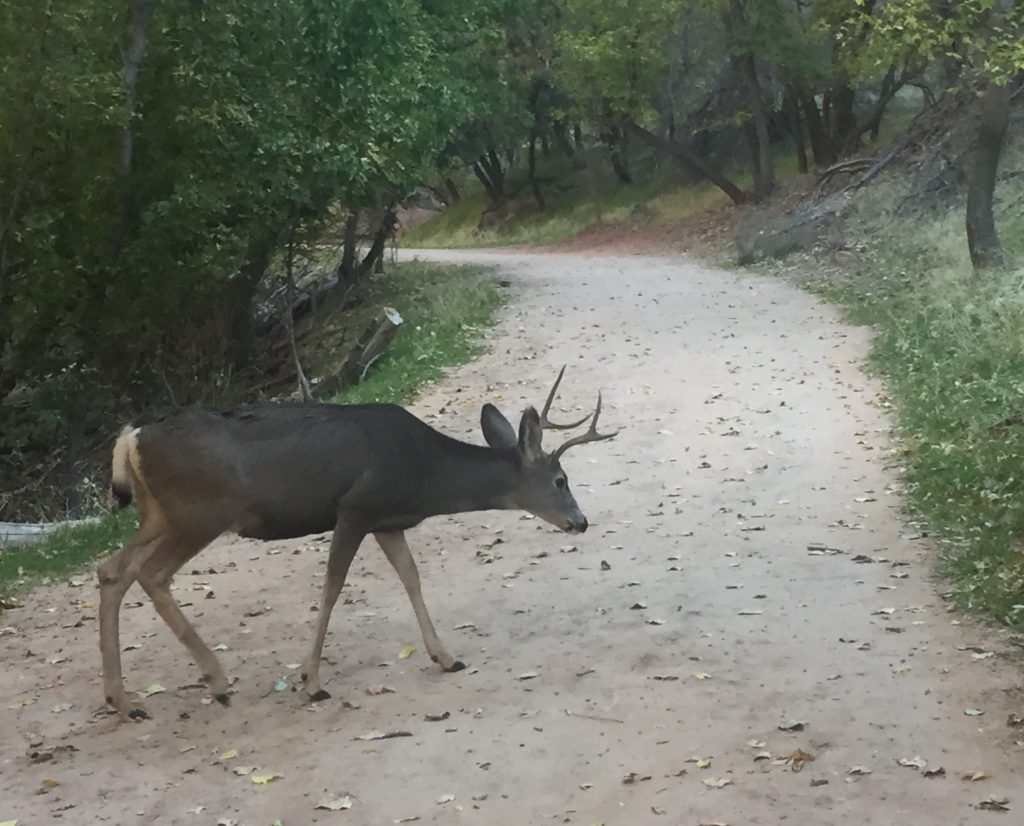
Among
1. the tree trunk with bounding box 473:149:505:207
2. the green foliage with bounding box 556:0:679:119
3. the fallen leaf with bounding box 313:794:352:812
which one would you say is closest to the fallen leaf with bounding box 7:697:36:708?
the fallen leaf with bounding box 313:794:352:812

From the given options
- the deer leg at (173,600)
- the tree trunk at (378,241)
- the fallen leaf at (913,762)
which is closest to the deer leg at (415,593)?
the deer leg at (173,600)

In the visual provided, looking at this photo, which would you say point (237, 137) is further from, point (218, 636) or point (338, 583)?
point (338, 583)

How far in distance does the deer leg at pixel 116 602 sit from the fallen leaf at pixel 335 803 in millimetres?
1546

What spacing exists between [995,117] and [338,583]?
45.8ft

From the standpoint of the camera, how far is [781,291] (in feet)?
69.4

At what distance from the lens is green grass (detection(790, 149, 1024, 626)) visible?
26.5ft

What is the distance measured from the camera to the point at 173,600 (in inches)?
271

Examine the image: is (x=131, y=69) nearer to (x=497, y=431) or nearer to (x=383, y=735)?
(x=497, y=431)

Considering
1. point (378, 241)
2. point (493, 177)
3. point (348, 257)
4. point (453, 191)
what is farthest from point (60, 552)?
point (453, 191)

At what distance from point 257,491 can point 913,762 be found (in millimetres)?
3358

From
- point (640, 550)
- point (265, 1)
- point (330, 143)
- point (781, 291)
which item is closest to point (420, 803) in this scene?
point (640, 550)

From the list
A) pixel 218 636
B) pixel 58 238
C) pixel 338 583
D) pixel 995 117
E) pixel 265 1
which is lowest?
pixel 218 636

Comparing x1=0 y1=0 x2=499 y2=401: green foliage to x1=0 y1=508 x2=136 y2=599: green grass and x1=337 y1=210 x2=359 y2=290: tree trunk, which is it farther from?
x1=337 y1=210 x2=359 y2=290: tree trunk

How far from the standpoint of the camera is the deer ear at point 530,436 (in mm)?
7312
